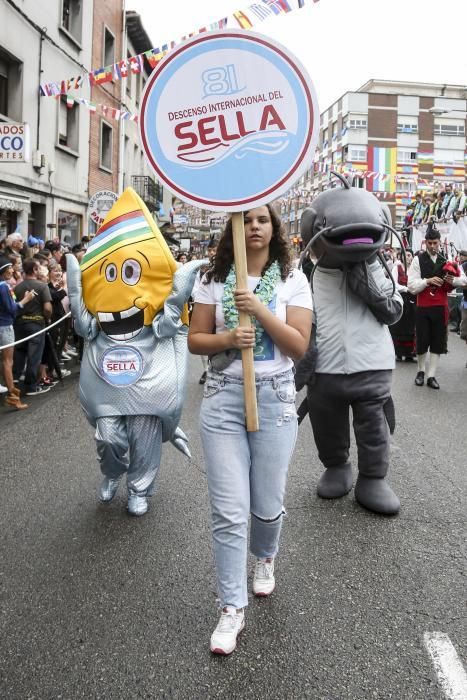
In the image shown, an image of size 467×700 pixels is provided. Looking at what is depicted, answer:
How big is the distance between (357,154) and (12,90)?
55.4m

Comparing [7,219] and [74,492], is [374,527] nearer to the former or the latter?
[74,492]

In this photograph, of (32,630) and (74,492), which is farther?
(74,492)

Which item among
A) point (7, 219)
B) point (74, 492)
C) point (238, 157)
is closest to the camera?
point (238, 157)

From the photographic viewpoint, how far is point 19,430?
6.03 metres

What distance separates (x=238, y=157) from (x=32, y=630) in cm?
207

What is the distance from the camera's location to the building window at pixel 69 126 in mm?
17297

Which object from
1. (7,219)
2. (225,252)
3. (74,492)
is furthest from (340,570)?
(7,219)

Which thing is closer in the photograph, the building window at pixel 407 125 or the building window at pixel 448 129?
the building window at pixel 407 125

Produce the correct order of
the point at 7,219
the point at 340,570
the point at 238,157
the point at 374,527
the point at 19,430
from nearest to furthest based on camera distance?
the point at 238,157, the point at 340,570, the point at 374,527, the point at 19,430, the point at 7,219

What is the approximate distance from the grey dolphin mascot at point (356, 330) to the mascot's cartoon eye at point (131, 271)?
1022mm

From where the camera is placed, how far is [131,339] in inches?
151

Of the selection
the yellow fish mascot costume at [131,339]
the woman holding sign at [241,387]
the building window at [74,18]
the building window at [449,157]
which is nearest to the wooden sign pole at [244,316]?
the woman holding sign at [241,387]

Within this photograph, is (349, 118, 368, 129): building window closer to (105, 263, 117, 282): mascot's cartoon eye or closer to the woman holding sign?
(105, 263, 117, 282): mascot's cartoon eye

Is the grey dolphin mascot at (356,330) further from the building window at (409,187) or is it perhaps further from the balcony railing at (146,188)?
the balcony railing at (146,188)
